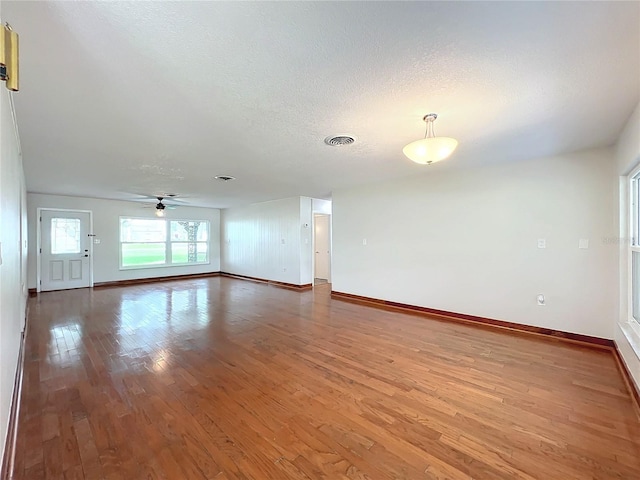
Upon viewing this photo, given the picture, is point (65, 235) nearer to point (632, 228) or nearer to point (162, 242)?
point (162, 242)

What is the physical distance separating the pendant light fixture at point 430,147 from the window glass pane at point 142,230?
27.0 ft

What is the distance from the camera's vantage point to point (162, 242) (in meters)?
8.68

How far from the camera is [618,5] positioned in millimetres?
1339

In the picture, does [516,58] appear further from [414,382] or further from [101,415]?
[101,415]

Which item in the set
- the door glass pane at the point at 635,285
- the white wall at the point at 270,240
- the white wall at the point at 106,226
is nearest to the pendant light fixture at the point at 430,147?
the door glass pane at the point at 635,285

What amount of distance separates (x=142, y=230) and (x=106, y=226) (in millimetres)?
876

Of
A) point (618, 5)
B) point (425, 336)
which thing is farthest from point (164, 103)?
point (425, 336)

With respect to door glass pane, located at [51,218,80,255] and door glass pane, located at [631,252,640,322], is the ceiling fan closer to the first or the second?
door glass pane, located at [51,218,80,255]

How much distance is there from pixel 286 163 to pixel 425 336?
2969 millimetres

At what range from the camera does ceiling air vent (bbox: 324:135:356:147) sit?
2.99 metres

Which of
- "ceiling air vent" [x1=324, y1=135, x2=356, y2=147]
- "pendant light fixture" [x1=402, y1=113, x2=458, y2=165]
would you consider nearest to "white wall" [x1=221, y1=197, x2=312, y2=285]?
"ceiling air vent" [x1=324, y1=135, x2=356, y2=147]

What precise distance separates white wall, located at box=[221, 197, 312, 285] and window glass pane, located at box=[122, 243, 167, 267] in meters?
1.93

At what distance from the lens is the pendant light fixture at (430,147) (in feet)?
7.89

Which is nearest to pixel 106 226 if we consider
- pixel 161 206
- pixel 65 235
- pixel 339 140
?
pixel 65 235
